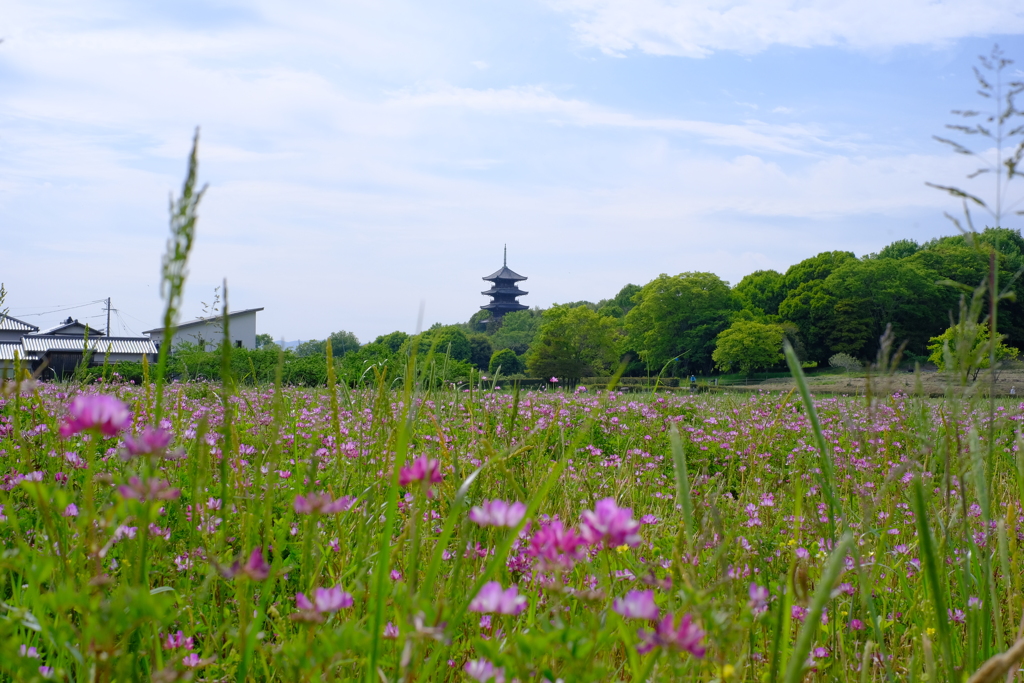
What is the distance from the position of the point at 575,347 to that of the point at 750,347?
1100cm

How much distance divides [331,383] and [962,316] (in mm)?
Answer: 943

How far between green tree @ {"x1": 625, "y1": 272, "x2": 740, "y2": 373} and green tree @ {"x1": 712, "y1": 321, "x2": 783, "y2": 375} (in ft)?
15.5

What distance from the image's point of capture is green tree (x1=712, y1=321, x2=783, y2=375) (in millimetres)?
37875

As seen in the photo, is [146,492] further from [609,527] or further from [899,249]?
[899,249]

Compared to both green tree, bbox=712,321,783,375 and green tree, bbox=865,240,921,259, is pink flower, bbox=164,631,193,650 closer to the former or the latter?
green tree, bbox=712,321,783,375

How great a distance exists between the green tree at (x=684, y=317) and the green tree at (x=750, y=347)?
4735 millimetres

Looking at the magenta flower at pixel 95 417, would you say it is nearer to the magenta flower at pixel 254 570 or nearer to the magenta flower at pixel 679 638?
the magenta flower at pixel 254 570

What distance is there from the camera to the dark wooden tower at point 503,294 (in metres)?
74.9

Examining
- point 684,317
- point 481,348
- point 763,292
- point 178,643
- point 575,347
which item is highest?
point 763,292

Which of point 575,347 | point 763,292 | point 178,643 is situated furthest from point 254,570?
point 763,292

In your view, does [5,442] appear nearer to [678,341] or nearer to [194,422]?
[194,422]

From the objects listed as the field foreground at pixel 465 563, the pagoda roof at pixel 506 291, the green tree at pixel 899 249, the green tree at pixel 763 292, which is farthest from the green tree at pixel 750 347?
the pagoda roof at pixel 506 291

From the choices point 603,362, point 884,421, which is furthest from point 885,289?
point 884,421

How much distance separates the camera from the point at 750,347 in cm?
3812
